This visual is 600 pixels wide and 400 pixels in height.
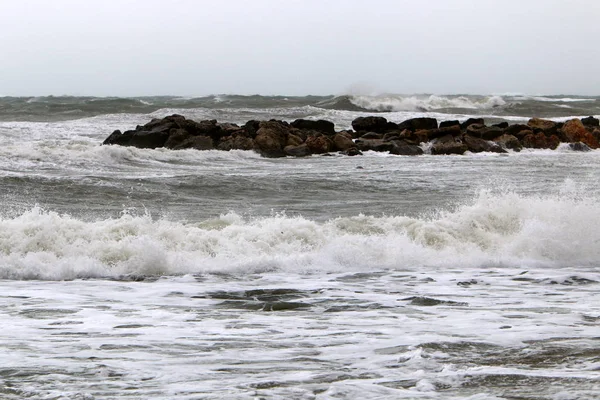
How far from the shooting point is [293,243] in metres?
9.50

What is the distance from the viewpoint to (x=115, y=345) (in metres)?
5.39

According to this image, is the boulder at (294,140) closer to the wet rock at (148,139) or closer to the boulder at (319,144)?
the boulder at (319,144)

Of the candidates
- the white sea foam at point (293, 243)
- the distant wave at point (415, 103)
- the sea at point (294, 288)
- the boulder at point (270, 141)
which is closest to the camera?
the sea at point (294, 288)

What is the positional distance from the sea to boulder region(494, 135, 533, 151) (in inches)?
271

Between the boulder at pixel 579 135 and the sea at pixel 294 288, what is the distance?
8.88m

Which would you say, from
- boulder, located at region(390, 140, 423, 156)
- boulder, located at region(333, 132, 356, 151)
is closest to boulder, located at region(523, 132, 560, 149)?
boulder, located at region(390, 140, 423, 156)

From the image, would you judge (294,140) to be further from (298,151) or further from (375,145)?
(375,145)

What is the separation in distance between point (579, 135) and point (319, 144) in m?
8.29

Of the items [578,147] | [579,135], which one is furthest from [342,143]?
[579,135]

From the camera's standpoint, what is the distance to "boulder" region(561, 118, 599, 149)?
84.0 feet

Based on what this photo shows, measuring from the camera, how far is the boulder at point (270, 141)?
22203 millimetres

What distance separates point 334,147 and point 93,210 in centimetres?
1156

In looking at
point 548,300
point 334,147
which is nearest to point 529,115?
point 334,147

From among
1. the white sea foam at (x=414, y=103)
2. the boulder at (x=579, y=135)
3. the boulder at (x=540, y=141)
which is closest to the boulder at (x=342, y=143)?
the boulder at (x=540, y=141)
